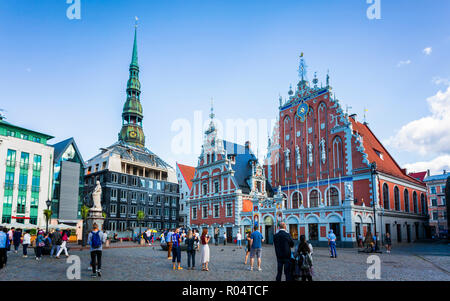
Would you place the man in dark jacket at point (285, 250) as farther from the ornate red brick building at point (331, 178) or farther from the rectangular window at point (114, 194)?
the rectangular window at point (114, 194)

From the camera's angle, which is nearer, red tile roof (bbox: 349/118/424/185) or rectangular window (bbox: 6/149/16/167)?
red tile roof (bbox: 349/118/424/185)

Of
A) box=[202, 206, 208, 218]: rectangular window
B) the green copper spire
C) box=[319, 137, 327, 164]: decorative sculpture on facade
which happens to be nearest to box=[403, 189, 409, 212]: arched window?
box=[319, 137, 327, 164]: decorative sculpture on facade

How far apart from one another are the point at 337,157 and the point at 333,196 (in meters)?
4.26

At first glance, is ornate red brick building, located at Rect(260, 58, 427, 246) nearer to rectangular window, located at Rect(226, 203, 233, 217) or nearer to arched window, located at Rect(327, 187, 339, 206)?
arched window, located at Rect(327, 187, 339, 206)

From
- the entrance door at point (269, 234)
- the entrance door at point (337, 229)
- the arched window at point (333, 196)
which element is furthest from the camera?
the entrance door at point (269, 234)

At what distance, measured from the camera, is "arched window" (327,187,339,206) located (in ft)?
122

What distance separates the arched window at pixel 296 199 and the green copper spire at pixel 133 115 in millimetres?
47539

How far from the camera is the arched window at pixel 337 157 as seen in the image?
3759 centimetres

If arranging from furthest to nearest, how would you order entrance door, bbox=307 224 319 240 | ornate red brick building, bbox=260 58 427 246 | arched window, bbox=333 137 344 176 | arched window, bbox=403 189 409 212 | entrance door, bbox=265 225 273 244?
arched window, bbox=403 189 409 212 → entrance door, bbox=265 225 273 244 → arched window, bbox=333 137 344 176 → entrance door, bbox=307 224 319 240 → ornate red brick building, bbox=260 58 427 246

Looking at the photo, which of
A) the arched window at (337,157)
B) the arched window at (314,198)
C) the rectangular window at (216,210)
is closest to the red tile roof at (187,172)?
the rectangular window at (216,210)

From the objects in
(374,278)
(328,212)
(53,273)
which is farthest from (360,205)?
(53,273)

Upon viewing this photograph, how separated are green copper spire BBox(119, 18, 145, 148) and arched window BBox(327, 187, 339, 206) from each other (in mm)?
52081
